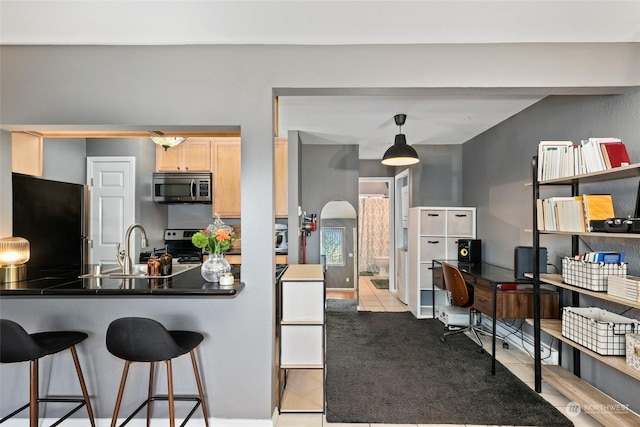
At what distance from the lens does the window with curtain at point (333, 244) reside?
16.6 feet

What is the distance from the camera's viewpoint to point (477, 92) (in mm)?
2213

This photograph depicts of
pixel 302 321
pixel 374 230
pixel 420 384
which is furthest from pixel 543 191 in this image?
pixel 374 230

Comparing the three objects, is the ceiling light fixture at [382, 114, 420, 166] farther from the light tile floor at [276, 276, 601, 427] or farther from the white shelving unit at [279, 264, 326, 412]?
the light tile floor at [276, 276, 601, 427]

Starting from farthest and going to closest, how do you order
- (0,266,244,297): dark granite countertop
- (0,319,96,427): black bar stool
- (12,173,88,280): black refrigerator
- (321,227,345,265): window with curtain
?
(321,227,345,265): window with curtain → (12,173,88,280): black refrigerator → (0,266,244,297): dark granite countertop → (0,319,96,427): black bar stool

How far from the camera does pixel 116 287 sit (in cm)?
195

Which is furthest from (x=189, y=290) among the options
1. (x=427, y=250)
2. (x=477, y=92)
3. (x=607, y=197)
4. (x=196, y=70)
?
(x=427, y=250)

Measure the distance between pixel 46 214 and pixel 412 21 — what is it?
340 centimetres

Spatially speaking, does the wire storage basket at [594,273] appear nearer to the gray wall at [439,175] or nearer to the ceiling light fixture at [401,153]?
the ceiling light fixture at [401,153]

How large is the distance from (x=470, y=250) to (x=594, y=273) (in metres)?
2.16

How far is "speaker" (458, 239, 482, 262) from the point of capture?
4.28m

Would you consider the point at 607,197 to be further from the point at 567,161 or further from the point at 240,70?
the point at 240,70

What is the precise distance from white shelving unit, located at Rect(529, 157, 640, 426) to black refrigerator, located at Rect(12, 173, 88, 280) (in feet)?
11.5

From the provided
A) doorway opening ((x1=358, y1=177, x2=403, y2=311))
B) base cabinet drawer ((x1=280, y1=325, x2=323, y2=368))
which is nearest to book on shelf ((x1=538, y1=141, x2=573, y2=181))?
base cabinet drawer ((x1=280, y1=325, x2=323, y2=368))

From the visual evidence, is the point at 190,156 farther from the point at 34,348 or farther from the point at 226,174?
the point at 34,348
